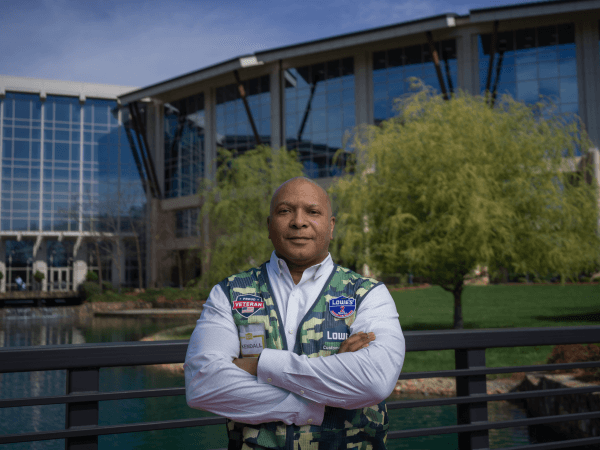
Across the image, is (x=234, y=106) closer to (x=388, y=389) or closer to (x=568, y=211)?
(x=568, y=211)

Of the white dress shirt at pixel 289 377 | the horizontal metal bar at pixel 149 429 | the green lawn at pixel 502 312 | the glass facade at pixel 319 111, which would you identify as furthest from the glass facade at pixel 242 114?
the white dress shirt at pixel 289 377

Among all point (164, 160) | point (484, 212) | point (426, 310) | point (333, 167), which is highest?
point (164, 160)

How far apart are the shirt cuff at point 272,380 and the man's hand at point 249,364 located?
4cm

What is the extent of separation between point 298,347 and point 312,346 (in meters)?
0.05

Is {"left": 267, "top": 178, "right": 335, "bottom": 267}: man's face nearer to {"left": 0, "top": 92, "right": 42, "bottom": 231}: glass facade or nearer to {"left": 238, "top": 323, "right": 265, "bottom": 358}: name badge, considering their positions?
{"left": 238, "top": 323, "right": 265, "bottom": 358}: name badge

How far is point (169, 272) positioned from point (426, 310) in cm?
3460

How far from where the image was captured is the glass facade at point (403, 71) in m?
37.8

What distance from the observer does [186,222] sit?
52.2 metres

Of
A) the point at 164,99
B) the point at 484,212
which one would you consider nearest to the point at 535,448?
the point at 484,212

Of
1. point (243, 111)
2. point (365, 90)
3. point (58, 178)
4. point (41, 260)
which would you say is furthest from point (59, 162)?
point (365, 90)

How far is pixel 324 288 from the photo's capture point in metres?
2.11

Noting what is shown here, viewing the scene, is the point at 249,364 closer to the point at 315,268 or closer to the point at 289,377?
the point at 289,377

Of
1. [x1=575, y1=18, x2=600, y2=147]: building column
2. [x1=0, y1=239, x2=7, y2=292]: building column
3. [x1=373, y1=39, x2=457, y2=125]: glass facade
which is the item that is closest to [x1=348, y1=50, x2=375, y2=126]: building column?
[x1=373, y1=39, x2=457, y2=125]: glass facade

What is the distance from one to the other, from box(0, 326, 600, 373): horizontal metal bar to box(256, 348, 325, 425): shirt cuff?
2.61 ft
